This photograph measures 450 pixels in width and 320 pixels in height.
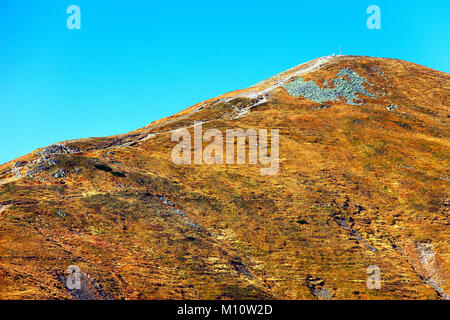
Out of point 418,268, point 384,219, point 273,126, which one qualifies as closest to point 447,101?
point 273,126

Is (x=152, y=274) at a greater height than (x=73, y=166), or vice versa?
(x=73, y=166)

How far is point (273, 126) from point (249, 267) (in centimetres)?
4933

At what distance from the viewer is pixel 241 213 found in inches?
2197

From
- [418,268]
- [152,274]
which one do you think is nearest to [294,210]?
[418,268]

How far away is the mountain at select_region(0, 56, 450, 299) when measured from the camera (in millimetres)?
38375

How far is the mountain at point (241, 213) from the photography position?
38375mm

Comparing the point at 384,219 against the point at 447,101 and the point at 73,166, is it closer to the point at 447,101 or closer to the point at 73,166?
the point at 73,166
